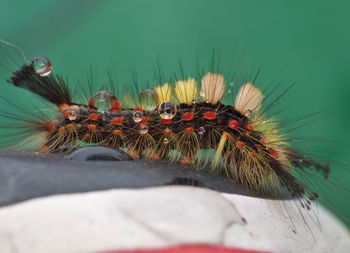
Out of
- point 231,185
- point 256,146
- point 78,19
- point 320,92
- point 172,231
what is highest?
point 78,19

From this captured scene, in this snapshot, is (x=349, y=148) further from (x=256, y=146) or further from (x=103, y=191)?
(x=103, y=191)

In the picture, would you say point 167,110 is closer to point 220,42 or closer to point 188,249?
point 188,249

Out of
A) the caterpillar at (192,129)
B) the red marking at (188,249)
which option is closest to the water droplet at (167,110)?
the caterpillar at (192,129)

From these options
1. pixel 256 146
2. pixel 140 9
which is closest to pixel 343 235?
pixel 256 146

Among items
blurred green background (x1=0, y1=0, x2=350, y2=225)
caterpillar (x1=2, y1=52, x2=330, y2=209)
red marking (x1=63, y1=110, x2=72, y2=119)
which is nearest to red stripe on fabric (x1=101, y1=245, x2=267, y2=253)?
caterpillar (x1=2, y1=52, x2=330, y2=209)

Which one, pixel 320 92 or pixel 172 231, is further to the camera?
pixel 320 92

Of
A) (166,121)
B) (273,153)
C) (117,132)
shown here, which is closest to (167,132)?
(166,121)

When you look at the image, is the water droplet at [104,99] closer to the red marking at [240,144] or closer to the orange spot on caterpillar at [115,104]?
the orange spot on caterpillar at [115,104]
